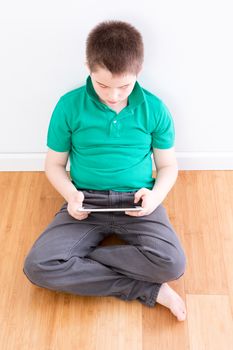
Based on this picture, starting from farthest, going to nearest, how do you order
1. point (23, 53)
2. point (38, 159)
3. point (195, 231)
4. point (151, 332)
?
point (38, 159), point (195, 231), point (23, 53), point (151, 332)

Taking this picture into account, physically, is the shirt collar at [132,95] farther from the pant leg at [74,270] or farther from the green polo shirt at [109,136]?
the pant leg at [74,270]

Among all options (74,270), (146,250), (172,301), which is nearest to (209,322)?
(172,301)

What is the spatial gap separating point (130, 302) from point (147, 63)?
59 centimetres

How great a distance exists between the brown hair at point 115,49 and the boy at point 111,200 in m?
0.06

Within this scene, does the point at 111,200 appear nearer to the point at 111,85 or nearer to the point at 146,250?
the point at 146,250

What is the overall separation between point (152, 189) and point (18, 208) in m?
0.41

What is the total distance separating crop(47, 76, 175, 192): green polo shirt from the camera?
132 centimetres

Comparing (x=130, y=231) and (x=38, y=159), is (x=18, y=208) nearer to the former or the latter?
(x=38, y=159)

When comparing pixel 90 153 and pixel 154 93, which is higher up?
pixel 154 93

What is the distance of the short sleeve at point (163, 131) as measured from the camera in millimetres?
1354

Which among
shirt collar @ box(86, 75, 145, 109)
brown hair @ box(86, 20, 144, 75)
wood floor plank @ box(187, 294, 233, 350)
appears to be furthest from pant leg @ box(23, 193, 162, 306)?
brown hair @ box(86, 20, 144, 75)

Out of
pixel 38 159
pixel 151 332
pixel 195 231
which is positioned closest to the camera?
pixel 151 332

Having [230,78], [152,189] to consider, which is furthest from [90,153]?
[230,78]

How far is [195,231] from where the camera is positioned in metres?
1.50
